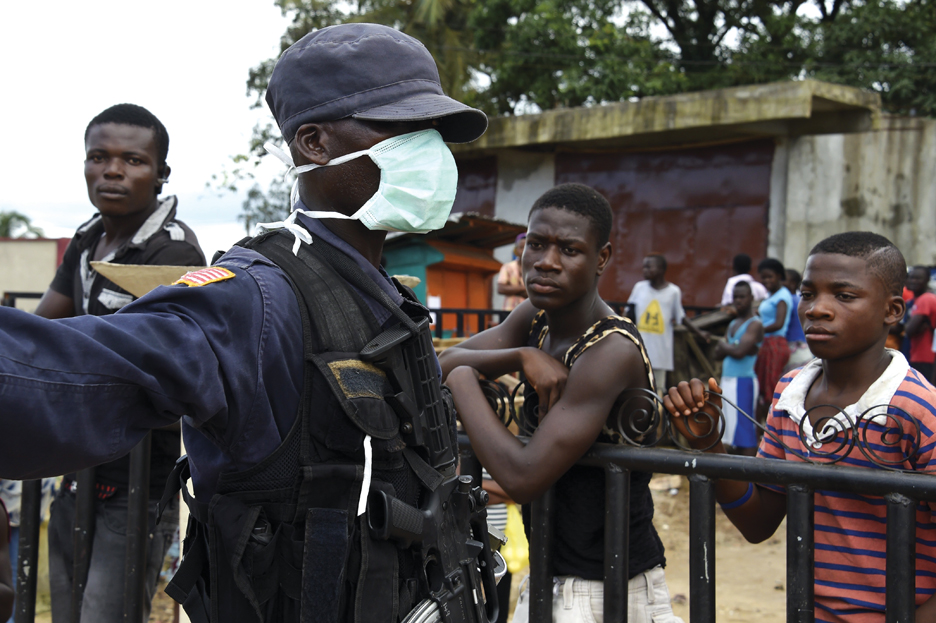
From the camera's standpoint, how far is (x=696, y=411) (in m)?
1.90

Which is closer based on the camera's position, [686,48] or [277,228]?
[277,228]

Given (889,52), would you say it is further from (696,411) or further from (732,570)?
(696,411)

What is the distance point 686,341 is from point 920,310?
2.46 m

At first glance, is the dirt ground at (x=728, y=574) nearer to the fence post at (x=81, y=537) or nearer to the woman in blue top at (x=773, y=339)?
the woman in blue top at (x=773, y=339)

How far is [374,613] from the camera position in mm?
1301

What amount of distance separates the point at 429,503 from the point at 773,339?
6.65 metres

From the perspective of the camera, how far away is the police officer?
40.9 inches

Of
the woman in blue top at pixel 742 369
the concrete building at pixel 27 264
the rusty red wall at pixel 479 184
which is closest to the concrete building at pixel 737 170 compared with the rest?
the rusty red wall at pixel 479 184

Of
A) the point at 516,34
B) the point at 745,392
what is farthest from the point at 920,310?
the point at 516,34

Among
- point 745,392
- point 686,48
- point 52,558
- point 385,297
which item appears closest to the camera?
point 385,297

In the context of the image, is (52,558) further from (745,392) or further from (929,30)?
(929,30)

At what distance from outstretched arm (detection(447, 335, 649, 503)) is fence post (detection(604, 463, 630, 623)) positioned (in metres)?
0.13

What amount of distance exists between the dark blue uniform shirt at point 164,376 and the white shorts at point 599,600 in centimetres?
123

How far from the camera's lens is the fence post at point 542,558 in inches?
85.4
